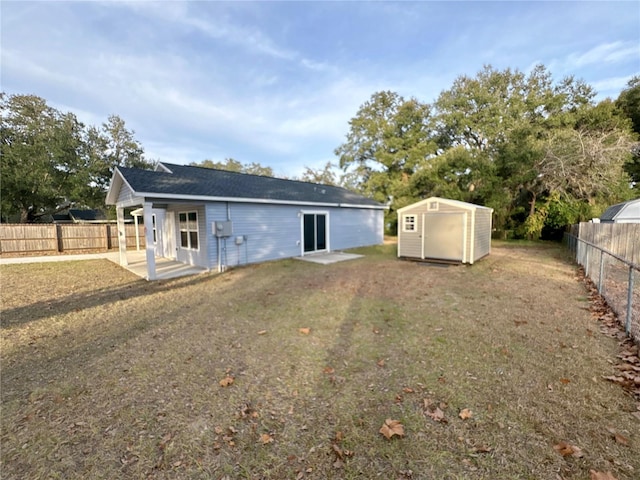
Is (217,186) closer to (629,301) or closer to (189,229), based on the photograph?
(189,229)

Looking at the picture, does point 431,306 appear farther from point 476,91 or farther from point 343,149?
point 343,149

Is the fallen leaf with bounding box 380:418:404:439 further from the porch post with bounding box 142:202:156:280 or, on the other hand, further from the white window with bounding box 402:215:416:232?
the white window with bounding box 402:215:416:232

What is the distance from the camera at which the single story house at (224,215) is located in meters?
9.22

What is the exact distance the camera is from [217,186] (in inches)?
431

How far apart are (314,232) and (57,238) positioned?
13553 millimetres

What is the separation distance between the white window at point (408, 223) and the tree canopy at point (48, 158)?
71.3ft

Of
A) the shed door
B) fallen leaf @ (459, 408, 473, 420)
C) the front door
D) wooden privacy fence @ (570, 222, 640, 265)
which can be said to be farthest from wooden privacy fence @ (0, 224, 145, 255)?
wooden privacy fence @ (570, 222, 640, 265)

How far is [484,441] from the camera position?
87.9 inches

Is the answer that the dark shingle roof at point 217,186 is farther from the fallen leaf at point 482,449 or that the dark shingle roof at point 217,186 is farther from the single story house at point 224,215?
the fallen leaf at point 482,449

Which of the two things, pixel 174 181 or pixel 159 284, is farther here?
pixel 174 181

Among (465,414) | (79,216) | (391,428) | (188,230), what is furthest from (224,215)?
(79,216)

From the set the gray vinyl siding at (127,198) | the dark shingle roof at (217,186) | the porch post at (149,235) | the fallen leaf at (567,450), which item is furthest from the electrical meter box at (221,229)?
the fallen leaf at (567,450)

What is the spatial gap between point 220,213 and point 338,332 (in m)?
7.28

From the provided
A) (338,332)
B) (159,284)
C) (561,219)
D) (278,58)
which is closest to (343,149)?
(278,58)
